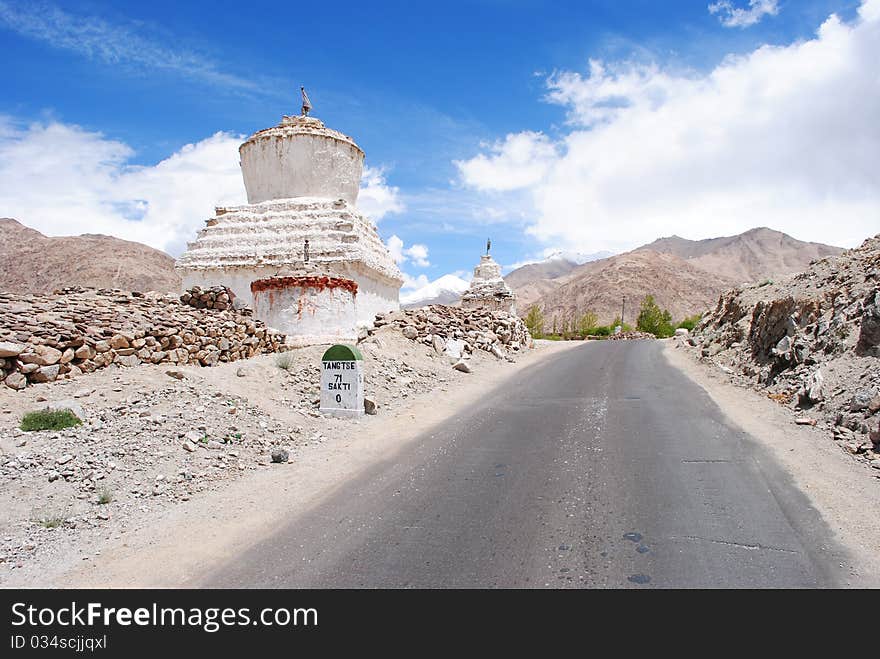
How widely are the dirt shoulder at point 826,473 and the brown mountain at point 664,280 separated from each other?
6631 centimetres

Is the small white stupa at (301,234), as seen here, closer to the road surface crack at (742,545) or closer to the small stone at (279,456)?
the small stone at (279,456)

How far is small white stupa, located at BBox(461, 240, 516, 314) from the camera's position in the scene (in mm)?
30391

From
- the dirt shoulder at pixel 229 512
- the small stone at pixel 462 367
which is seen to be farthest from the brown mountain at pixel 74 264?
the dirt shoulder at pixel 229 512

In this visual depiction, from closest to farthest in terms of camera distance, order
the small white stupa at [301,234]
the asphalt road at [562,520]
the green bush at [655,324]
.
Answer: the asphalt road at [562,520], the small white stupa at [301,234], the green bush at [655,324]

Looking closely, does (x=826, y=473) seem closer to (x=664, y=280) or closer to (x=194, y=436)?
(x=194, y=436)

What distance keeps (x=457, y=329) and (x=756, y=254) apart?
5190 inches

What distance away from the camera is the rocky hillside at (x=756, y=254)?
393ft

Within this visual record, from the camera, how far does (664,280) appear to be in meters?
90.2

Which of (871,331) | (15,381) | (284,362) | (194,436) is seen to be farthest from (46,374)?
(871,331)

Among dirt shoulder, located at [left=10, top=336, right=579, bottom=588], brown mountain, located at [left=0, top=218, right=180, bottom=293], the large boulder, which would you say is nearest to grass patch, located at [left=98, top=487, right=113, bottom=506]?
dirt shoulder, located at [left=10, top=336, right=579, bottom=588]
